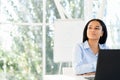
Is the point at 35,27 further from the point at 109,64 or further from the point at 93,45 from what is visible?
the point at 109,64

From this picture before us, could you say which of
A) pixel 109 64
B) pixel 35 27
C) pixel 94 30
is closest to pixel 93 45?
pixel 94 30

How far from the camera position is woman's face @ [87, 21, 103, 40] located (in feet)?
8.80

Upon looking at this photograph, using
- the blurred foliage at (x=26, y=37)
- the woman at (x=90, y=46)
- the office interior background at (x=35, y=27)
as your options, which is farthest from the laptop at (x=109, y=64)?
the blurred foliage at (x=26, y=37)

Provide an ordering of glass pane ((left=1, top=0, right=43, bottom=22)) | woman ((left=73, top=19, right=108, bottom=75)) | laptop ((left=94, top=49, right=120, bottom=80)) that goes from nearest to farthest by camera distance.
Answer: laptop ((left=94, top=49, right=120, bottom=80))
woman ((left=73, top=19, right=108, bottom=75))
glass pane ((left=1, top=0, right=43, bottom=22))

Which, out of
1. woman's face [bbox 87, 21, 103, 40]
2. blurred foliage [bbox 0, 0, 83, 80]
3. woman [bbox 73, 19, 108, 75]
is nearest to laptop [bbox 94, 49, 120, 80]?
woman [bbox 73, 19, 108, 75]

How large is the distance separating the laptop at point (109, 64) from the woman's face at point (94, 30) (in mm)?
1365

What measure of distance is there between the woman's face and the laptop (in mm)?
1365

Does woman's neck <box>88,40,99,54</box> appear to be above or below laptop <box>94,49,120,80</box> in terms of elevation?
below

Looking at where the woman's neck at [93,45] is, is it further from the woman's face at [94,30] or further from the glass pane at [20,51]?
the glass pane at [20,51]

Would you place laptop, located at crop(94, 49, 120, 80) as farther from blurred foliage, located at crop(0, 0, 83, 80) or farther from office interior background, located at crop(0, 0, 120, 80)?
blurred foliage, located at crop(0, 0, 83, 80)

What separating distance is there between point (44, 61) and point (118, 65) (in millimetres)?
3302

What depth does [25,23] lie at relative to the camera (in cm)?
446

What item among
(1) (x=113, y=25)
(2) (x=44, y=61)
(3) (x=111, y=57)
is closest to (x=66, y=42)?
(2) (x=44, y=61)

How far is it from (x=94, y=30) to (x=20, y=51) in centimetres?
216
